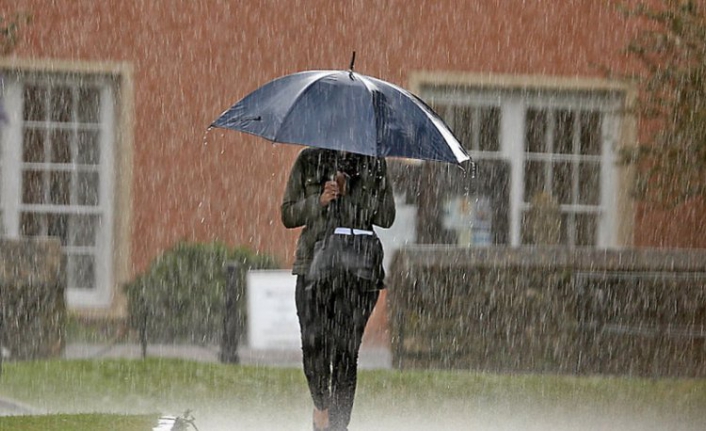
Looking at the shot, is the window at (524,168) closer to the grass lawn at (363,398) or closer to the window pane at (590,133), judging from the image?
the window pane at (590,133)

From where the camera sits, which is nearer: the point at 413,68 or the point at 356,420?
the point at 356,420

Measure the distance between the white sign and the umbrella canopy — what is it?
5.58 metres

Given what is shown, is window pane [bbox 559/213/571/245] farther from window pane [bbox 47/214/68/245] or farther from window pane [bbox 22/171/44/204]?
window pane [bbox 22/171/44/204]

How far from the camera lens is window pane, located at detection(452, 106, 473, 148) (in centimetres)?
1639

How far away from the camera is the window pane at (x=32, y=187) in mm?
15898

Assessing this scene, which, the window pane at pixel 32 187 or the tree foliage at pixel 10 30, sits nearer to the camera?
the tree foliage at pixel 10 30

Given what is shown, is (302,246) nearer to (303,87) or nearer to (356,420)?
(303,87)

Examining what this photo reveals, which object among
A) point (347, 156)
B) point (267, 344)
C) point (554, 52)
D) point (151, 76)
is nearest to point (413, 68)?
point (554, 52)

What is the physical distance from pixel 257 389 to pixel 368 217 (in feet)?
11.1

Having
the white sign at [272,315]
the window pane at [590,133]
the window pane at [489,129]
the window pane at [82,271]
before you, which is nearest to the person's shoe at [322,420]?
the white sign at [272,315]

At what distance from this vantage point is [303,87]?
8.43 metres

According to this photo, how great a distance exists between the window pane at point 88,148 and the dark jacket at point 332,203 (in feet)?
25.8

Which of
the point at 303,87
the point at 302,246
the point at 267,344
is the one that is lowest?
the point at 267,344

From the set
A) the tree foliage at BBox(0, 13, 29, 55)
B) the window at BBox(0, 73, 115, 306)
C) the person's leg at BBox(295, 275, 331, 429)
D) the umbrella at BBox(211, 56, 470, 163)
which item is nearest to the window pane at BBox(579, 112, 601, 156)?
the window at BBox(0, 73, 115, 306)
